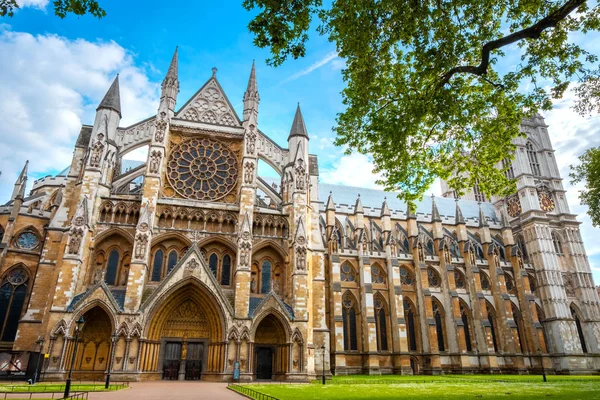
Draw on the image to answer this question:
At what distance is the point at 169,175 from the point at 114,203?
398cm

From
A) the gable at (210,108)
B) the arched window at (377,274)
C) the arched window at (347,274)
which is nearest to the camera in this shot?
the gable at (210,108)

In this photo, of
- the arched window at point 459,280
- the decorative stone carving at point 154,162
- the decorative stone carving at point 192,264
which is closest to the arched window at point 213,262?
the decorative stone carving at point 192,264

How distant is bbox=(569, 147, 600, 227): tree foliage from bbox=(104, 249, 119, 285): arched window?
2807 centimetres

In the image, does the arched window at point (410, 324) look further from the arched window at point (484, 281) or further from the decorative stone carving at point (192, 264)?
the decorative stone carving at point (192, 264)

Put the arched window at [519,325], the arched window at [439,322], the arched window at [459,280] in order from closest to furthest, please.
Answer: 1. the arched window at [439,322]
2. the arched window at [519,325]
3. the arched window at [459,280]

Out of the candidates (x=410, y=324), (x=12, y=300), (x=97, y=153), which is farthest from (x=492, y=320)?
(x=12, y=300)

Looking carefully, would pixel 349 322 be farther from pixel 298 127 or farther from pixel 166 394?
pixel 166 394

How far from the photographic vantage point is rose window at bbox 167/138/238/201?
26.7m

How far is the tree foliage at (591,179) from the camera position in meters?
21.4

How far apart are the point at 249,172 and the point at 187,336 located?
1110cm

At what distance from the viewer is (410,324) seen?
37031 mm

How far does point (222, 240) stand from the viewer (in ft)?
82.8

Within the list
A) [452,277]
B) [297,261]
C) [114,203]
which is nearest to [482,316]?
[452,277]

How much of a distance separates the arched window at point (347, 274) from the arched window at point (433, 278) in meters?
8.63
